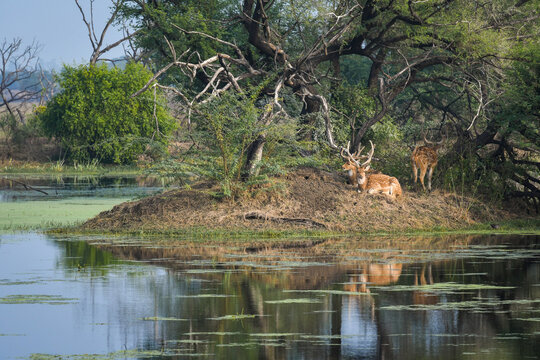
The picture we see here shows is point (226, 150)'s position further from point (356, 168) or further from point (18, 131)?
point (18, 131)


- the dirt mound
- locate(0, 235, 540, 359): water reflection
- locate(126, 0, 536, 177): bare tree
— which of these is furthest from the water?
locate(126, 0, 536, 177): bare tree

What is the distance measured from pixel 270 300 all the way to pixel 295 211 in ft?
30.9

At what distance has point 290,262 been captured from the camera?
50.1 feet

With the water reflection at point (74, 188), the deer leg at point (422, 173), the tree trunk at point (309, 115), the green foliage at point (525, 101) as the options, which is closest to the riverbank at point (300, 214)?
the deer leg at point (422, 173)

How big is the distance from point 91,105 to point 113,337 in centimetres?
4333

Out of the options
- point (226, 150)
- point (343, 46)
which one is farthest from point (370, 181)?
point (343, 46)

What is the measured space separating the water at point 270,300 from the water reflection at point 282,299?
21 millimetres

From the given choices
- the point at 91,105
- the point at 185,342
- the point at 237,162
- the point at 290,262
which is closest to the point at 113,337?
the point at 185,342

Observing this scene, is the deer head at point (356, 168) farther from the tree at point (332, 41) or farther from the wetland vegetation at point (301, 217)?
the tree at point (332, 41)

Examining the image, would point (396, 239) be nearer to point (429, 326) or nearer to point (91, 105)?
point (429, 326)

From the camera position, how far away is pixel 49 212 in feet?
85.4

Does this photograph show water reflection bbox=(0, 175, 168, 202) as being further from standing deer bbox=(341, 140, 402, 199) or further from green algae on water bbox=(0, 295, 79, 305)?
green algae on water bbox=(0, 295, 79, 305)

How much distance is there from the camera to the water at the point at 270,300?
902 cm

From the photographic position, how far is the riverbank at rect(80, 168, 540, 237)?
20.2 metres
